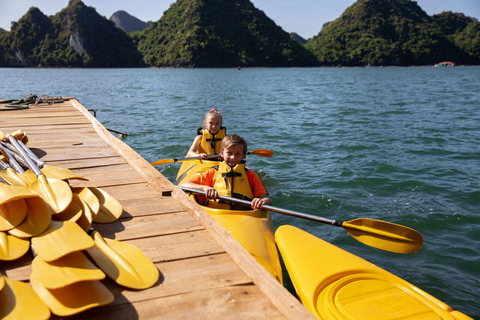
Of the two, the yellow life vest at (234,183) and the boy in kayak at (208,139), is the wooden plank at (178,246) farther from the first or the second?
the boy in kayak at (208,139)

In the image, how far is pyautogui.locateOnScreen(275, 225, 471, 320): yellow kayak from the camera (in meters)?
2.33

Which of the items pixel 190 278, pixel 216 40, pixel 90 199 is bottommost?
pixel 190 278

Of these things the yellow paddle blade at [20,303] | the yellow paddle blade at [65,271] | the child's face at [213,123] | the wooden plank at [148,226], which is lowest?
the wooden plank at [148,226]

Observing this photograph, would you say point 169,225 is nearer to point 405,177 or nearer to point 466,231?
point 466,231

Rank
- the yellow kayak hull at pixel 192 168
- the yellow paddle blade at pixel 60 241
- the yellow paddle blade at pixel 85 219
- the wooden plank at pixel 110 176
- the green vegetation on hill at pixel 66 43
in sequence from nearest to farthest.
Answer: the yellow paddle blade at pixel 60 241 → the yellow paddle blade at pixel 85 219 → the wooden plank at pixel 110 176 → the yellow kayak hull at pixel 192 168 → the green vegetation on hill at pixel 66 43

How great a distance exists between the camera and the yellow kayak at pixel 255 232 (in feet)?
9.41

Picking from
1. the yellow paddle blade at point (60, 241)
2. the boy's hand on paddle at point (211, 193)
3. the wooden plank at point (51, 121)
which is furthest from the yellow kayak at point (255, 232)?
the wooden plank at point (51, 121)

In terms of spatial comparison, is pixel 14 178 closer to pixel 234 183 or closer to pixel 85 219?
pixel 85 219

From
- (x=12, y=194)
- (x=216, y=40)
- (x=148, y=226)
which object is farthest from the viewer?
(x=216, y=40)

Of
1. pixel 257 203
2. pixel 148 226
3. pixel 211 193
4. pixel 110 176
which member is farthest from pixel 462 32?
pixel 148 226

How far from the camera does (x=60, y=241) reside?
1831mm

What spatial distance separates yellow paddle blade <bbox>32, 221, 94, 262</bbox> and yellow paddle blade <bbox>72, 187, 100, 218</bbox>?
33cm

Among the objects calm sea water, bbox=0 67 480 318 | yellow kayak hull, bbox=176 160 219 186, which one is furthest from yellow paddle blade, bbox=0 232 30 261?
calm sea water, bbox=0 67 480 318

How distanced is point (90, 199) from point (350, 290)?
179cm
